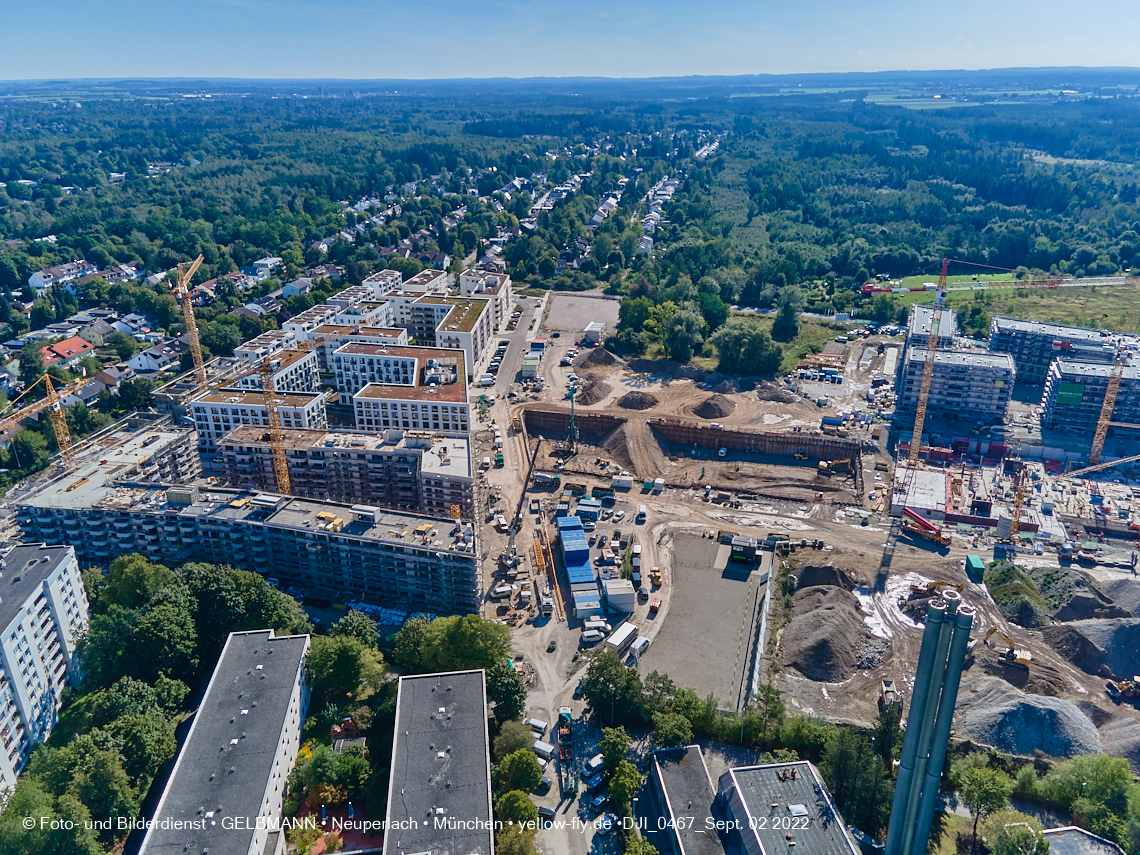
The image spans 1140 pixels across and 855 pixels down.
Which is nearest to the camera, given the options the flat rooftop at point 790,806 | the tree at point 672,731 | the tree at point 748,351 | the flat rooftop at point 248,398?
the flat rooftop at point 790,806

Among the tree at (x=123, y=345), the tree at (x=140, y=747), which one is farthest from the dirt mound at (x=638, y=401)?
the tree at (x=123, y=345)

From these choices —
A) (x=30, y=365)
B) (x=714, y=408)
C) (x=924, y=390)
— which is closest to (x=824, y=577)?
(x=924, y=390)

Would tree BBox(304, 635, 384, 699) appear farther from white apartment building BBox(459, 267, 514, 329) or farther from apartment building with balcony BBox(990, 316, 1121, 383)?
apartment building with balcony BBox(990, 316, 1121, 383)

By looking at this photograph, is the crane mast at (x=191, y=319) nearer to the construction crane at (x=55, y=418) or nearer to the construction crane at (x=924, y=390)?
the construction crane at (x=55, y=418)

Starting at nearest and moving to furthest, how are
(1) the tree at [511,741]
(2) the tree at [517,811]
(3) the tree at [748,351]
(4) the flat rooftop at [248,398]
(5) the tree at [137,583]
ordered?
(2) the tree at [517,811] → (1) the tree at [511,741] → (5) the tree at [137,583] → (4) the flat rooftop at [248,398] → (3) the tree at [748,351]

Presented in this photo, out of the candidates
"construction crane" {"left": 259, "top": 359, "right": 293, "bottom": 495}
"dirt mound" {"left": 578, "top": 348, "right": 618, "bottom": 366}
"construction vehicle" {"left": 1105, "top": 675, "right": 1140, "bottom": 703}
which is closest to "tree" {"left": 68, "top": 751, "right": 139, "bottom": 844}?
"construction crane" {"left": 259, "top": 359, "right": 293, "bottom": 495}

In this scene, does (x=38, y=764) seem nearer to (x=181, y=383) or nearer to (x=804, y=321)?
(x=181, y=383)
